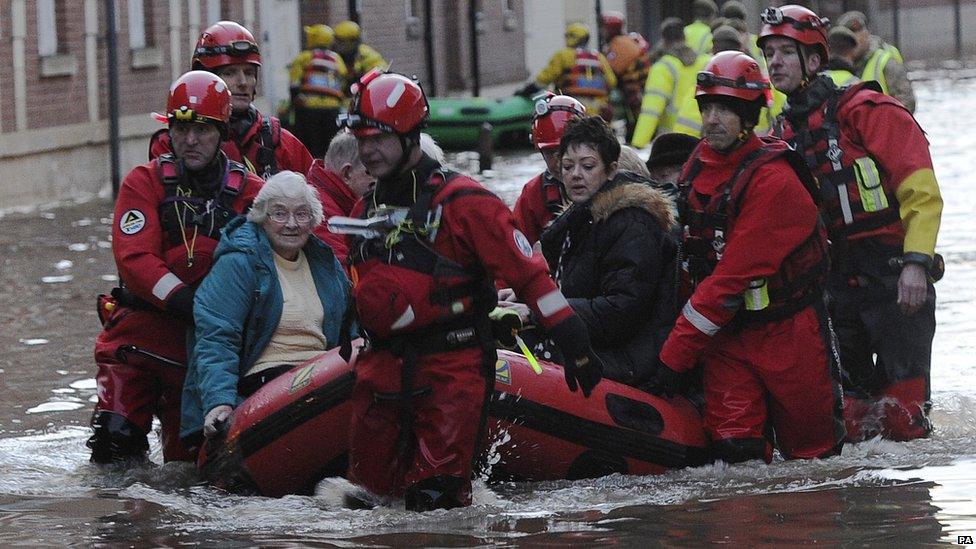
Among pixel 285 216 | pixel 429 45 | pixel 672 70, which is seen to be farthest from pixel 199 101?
pixel 429 45

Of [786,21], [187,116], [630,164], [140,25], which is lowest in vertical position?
[630,164]

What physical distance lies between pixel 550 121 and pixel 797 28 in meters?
1.48

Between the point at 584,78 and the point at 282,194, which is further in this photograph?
the point at 584,78

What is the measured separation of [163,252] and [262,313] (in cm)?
54

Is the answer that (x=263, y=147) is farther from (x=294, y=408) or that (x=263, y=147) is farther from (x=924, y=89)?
(x=924, y=89)

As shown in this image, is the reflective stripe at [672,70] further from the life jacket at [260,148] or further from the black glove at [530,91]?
the black glove at [530,91]

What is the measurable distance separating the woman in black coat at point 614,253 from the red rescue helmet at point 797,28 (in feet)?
3.02

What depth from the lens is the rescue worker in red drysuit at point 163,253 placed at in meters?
7.82

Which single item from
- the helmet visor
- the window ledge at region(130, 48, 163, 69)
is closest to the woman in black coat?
the helmet visor

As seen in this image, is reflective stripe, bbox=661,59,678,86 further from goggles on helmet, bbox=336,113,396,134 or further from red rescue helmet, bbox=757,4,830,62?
goggles on helmet, bbox=336,113,396,134

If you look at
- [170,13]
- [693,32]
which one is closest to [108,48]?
[170,13]

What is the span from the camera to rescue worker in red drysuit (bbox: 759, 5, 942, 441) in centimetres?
817

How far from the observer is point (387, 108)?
21.3ft

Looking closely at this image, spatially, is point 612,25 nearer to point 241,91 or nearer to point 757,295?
point 241,91
